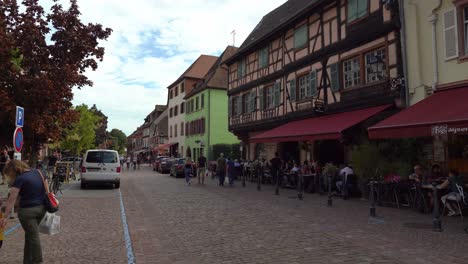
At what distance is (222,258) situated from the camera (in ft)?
20.1

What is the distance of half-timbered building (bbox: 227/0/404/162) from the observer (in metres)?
14.8

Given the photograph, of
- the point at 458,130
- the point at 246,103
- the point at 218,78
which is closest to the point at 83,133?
the point at 218,78

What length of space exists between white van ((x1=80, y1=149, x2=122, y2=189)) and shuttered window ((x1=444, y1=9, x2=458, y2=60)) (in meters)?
13.8

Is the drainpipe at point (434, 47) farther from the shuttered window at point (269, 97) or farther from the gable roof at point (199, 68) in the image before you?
the gable roof at point (199, 68)

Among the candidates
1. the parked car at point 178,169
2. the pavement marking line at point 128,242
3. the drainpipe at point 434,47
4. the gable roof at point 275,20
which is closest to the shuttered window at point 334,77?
the gable roof at point 275,20

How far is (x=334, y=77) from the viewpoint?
17797mm

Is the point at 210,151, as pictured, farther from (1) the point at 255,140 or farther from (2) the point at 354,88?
(2) the point at 354,88

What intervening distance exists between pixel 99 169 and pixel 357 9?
12937 mm

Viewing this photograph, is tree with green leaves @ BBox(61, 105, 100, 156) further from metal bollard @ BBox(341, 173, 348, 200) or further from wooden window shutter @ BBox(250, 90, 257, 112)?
metal bollard @ BBox(341, 173, 348, 200)

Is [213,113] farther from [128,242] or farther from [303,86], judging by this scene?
[128,242]

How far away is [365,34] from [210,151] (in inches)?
1055

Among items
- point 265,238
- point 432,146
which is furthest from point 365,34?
point 265,238

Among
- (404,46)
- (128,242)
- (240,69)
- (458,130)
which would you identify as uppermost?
(240,69)

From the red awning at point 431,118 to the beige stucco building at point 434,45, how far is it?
1.79 feet
